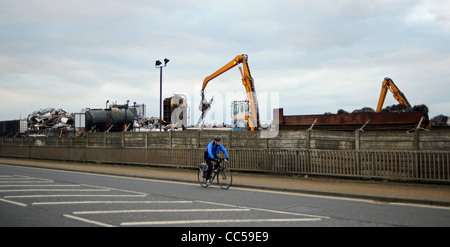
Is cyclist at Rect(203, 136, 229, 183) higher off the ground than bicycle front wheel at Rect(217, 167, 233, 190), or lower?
higher

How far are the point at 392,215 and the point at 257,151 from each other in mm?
8644

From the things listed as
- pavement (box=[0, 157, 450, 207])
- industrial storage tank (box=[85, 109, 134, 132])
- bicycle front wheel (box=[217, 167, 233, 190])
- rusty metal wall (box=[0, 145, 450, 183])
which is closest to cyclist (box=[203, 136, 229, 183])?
bicycle front wheel (box=[217, 167, 233, 190])

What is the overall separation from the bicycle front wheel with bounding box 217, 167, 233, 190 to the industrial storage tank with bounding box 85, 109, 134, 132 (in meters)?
18.6

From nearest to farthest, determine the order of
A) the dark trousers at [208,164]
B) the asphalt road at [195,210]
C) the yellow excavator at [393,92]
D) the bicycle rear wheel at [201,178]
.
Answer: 1. the asphalt road at [195,210]
2. the dark trousers at [208,164]
3. the bicycle rear wheel at [201,178]
4. the yellow excavator at [393,92]

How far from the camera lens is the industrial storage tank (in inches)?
1171

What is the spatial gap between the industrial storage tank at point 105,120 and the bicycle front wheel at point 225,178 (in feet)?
61.1

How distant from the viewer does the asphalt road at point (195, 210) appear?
702 cm

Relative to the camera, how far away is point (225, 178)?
12.7m

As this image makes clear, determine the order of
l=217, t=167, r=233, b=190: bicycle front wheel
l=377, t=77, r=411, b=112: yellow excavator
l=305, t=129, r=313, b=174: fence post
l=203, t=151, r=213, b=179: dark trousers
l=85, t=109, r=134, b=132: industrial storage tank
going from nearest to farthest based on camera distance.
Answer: l=217, t=167, r=233, b=190: bicycle front wheel < l=203, t=151, r=213, b=179: dark trousers < l=305, t=129, r=313, b=174: fence post < l=377, t=77, r=411, b=112: yellow excavator < l=85, t=109, r=134, b=132: industrial storage tank

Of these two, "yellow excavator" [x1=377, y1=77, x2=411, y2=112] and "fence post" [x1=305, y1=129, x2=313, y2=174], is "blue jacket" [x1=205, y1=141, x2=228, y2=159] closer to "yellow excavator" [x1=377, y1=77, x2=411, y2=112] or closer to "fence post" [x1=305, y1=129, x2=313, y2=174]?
"fence post" [x1=305, y1=129, x2=313, y2=174]

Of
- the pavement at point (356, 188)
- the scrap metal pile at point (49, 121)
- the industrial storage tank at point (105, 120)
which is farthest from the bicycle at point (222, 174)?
the scrap metal pile at point (49, 121)

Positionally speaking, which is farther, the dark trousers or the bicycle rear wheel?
the bicycle rear wheel

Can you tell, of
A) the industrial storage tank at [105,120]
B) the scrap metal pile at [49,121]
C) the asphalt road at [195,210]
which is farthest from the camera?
the scrap metal pile at [49,121]

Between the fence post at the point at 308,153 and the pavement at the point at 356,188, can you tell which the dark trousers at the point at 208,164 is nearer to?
the pavement at the point at 356,188
